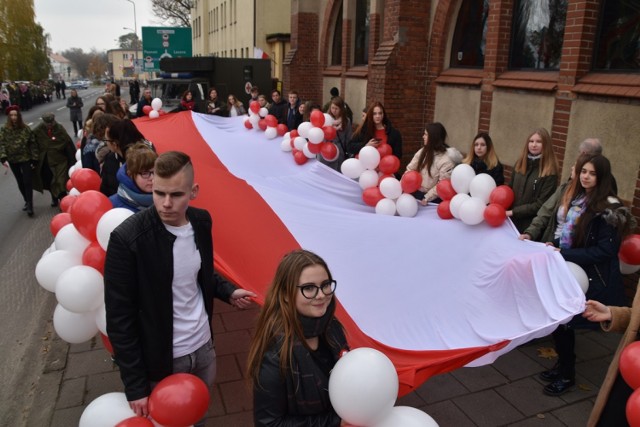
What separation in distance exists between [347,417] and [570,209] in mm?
2832

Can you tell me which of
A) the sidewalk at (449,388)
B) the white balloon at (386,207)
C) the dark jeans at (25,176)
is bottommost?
the sidewalk at (449,388)

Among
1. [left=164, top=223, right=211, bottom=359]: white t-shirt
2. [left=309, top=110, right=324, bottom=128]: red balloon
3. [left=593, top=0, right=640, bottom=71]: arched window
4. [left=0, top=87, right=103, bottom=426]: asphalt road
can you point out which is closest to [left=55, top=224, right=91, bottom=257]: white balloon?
[left=0, top=87, right=103, bottom=426]: asphalt road

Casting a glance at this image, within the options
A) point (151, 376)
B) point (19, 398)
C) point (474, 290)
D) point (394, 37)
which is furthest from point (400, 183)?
point (394, 37)

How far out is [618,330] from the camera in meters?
2.72

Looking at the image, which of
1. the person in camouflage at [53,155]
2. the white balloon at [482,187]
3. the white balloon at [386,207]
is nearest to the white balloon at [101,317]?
the white balloon at [386,207]

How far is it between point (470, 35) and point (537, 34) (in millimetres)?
1709

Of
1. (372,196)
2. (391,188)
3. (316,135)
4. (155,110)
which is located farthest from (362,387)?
(155,110)

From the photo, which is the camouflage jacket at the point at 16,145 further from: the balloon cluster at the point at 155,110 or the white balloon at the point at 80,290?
the white balloon at the point at 80,290

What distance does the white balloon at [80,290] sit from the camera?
3164mm

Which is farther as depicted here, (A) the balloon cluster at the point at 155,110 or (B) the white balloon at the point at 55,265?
(A) the balloon cluster at the point at 155,110

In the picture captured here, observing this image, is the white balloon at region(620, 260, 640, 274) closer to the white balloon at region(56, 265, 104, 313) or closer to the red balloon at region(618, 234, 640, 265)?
the red balloon at region(618, 234, 640, 265)

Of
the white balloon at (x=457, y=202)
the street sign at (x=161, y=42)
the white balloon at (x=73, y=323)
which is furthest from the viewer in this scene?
the street sign at (x=161, y=42)

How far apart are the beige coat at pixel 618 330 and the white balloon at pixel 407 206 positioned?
8.15 feet

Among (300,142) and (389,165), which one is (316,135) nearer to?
(300,142)
